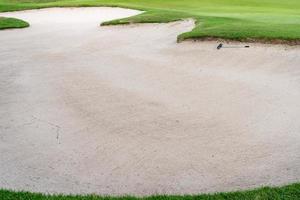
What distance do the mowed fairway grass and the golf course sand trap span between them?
0.58 meters

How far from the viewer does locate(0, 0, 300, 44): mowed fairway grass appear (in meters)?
14.3

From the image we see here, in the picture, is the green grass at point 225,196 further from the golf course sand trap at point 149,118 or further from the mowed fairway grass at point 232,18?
the mowed fairway grass at point 232,18

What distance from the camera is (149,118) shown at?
924 cm

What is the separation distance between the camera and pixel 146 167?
736 centimetres

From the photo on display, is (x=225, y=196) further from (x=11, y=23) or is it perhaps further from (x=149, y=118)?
(x=11, y=23)

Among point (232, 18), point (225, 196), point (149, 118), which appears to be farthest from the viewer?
point (232, 18)

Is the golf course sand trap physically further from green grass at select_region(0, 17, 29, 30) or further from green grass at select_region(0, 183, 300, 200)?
green grass at select_region(0, 17, 29, 30)

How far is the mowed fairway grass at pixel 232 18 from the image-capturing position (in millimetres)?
14344

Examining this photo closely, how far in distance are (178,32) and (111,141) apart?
9.02 meters

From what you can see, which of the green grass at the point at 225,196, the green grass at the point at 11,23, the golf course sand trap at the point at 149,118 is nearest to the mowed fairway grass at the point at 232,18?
the golf course sand trap at the point at 149,118

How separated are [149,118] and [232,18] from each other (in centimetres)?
989

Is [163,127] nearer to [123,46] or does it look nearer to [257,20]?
[123,46]

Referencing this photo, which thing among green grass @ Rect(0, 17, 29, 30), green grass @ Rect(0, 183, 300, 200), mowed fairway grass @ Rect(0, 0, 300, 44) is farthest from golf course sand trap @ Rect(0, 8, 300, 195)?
green grass @ Rect(0, 17, 29, 30)

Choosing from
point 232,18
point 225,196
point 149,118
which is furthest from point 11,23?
point 225,196
